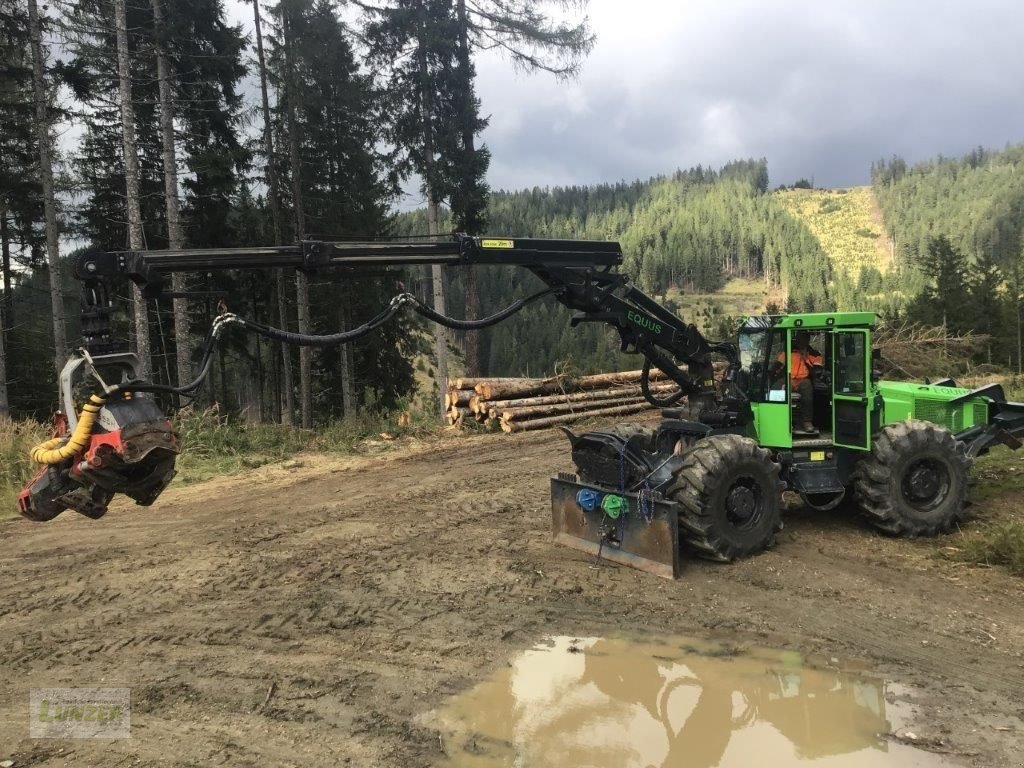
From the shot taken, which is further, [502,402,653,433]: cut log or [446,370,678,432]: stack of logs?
[446,370,678,432]: stack of logs

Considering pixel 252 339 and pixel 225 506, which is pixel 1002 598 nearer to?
pixel 225 506

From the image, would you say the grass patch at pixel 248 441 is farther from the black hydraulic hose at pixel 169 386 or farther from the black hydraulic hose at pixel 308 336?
the black hydraulic hose at pixel 169 386

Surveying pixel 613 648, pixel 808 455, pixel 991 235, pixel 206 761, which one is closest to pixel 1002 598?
pixel 808 455

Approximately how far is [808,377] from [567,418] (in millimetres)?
9701

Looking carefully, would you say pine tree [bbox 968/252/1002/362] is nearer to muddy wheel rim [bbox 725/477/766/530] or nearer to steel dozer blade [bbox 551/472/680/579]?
muddy wheel rim [bbox 725/477/766/530]

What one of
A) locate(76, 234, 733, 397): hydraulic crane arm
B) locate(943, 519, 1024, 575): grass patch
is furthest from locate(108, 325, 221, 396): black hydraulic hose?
locate(943, 519, 1024, 575): grass patch

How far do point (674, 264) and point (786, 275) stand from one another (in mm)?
20870

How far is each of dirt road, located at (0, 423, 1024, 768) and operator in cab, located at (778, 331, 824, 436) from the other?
1.25m

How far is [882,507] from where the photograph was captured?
762 centimetres

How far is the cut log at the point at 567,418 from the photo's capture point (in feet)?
53.7

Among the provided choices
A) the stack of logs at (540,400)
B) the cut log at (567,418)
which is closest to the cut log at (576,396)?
the stack of logs at (540,400)

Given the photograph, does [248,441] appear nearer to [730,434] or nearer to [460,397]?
[460,397]

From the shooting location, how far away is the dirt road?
4.25 metres

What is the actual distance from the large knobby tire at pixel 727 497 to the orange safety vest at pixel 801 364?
1138 millimetres
